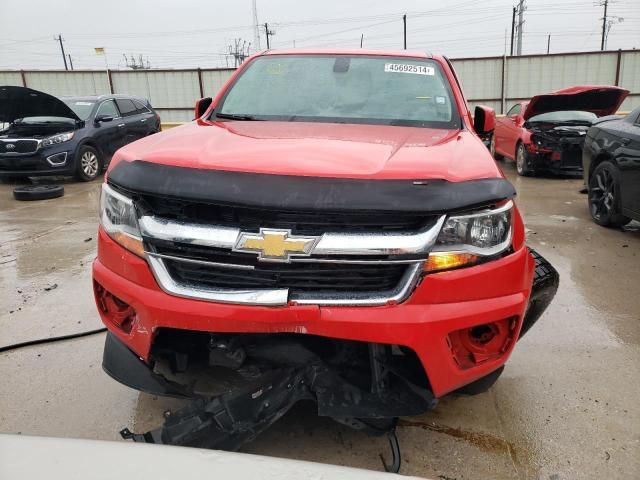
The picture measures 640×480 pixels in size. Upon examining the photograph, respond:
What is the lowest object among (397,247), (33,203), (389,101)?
(33,203)

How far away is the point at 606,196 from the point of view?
560 cm

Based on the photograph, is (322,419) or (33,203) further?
(33,203)

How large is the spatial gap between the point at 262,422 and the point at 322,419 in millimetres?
441

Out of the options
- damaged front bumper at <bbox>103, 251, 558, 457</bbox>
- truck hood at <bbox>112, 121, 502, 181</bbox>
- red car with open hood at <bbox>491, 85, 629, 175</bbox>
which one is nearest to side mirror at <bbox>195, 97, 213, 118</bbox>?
truck hood at <bbox>112, 121, 502, 181</bbox>

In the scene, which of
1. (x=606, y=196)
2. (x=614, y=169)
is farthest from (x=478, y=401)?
(x=606, y=196)

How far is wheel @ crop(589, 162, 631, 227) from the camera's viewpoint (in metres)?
5.35

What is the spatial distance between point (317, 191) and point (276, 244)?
225 mm

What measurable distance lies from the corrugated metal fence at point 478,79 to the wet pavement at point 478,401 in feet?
47.5

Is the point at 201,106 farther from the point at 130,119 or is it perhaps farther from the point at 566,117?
the point at 130,119

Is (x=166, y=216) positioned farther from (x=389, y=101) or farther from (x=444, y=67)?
(x=444, y=67)

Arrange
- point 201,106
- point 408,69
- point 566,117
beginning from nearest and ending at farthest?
point 408,69 → point 201,106 → point 566,117

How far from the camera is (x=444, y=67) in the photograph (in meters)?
3.43

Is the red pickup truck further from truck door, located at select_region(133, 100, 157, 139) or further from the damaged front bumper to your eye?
truck door, located at select_region(133, 100, 157, 139)

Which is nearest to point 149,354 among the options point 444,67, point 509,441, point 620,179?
point 509,441
